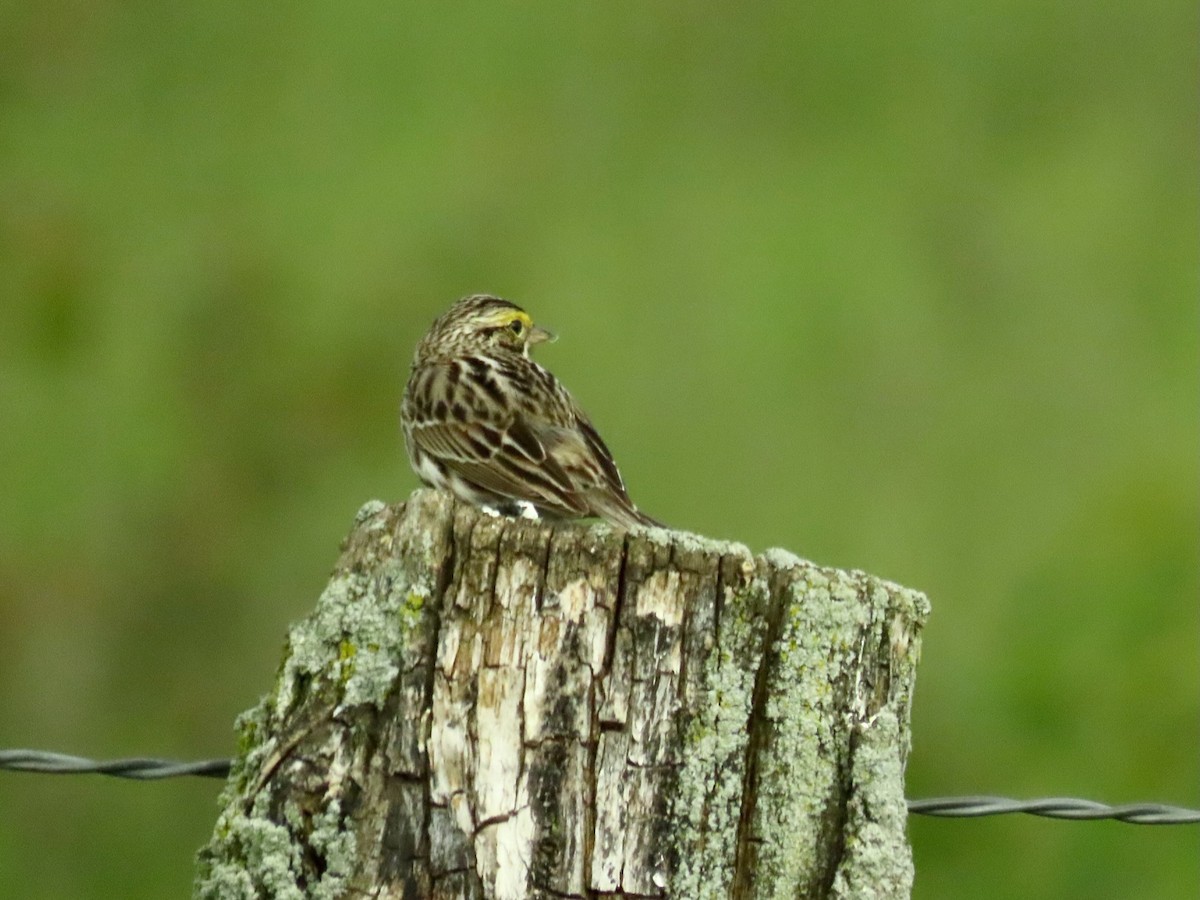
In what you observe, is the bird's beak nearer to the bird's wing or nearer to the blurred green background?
the bird's wing

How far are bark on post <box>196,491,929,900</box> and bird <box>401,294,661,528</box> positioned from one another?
1739 millimetres

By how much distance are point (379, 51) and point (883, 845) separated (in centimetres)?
1106

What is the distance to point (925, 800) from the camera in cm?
449

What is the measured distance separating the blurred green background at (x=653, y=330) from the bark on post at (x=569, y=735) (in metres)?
4.38

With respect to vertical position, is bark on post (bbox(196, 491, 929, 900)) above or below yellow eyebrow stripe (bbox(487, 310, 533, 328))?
below

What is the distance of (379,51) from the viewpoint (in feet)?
45.9

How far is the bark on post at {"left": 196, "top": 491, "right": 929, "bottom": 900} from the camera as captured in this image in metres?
3.62

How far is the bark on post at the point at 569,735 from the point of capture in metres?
3.62

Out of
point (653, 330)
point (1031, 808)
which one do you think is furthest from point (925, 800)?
point (653, 330)

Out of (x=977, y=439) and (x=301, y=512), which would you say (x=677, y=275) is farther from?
(x=301, y=512)

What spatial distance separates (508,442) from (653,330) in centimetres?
651

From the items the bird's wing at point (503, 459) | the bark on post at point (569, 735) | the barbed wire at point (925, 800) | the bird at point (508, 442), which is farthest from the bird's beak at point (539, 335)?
the bark on post at point (569, 735)

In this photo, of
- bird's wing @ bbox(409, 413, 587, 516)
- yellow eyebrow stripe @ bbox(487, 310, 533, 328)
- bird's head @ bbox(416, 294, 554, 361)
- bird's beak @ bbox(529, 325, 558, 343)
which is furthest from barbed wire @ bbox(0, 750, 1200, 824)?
bird's beak @ bbox(529, 325, 558, 343)

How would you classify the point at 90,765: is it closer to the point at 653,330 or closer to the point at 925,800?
the point at 925,800
